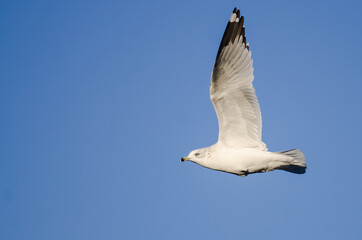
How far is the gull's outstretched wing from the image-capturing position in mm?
7309

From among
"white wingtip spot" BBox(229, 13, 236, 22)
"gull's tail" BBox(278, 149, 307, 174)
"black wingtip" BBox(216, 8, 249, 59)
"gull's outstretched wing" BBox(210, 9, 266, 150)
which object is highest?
"white wingtip spot" BBox(229, 13, 236, 22)

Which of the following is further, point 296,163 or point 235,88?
point 296,163

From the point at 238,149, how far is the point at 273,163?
59cm

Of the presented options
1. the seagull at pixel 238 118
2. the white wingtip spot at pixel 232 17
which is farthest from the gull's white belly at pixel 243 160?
the white wingtip spot at pixel 232 17

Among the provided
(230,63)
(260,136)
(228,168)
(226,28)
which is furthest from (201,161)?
(226,28)

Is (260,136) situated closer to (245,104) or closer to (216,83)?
(245,104)

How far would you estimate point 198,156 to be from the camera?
7656 millimetres

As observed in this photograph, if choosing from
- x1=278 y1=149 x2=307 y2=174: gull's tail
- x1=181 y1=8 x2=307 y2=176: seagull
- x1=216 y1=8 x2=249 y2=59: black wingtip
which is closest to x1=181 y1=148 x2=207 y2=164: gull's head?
x1=181 y1=8 x2=307 y2=176: seagull

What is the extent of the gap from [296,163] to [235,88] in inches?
60.2

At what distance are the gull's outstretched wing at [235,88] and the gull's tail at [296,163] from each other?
0.44 m

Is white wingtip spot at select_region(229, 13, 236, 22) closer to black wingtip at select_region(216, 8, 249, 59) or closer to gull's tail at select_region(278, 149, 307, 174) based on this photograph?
black wingtip at select_region(216, 8, 249, 59)

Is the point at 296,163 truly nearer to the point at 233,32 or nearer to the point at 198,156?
the point at 198,156

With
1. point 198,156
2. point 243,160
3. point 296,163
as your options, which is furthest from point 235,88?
point 296,163

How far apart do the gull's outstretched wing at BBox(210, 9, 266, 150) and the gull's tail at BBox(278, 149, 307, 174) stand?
1.43ft
